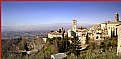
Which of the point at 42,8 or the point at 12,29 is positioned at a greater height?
the point at 42,8

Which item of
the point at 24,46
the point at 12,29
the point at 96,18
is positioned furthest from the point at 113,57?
the point at 24,46

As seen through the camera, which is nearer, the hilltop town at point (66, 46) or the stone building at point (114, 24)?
the hilltop town at point (66, 46)

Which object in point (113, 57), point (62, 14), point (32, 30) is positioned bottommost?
point (113, 57)

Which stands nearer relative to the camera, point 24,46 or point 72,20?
point 72,20

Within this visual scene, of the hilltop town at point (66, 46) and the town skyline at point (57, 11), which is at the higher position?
the town skyline at point (57, 11)

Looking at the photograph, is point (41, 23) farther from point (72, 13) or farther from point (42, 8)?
point (72, 13)
